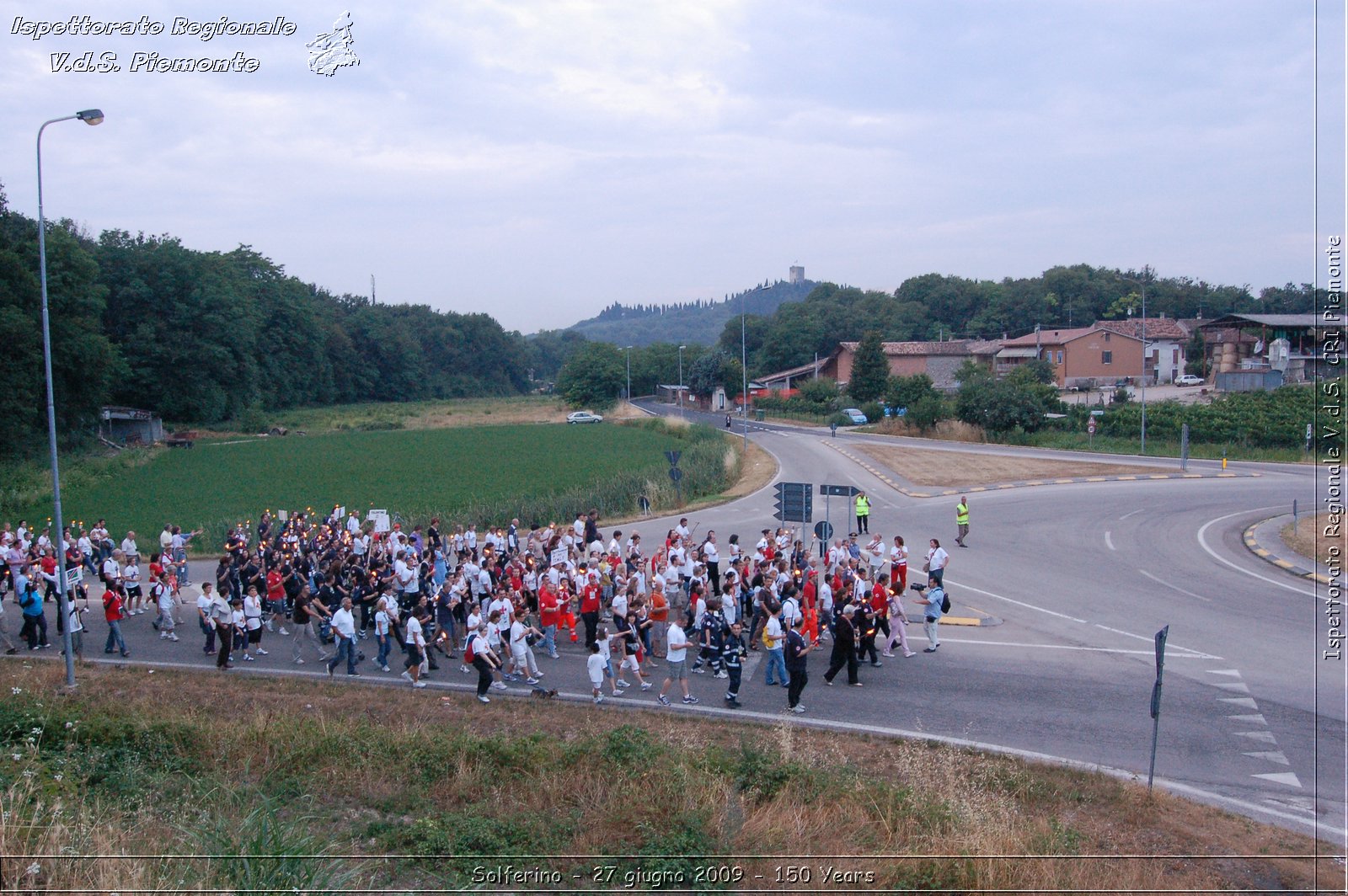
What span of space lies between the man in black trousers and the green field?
17.0 metres

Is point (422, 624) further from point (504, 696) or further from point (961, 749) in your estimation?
point (961, 749)

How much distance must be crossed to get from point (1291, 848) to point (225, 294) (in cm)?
8818

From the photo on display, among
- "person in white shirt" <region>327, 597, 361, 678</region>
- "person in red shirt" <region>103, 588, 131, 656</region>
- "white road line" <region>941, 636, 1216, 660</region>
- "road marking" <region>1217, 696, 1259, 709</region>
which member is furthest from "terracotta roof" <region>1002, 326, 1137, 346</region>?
"person in red shirt" <region>103, 588, 131, 656</region>

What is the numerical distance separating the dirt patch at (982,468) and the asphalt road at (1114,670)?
423 inches

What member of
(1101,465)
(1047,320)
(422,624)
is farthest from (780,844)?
(1047,320)

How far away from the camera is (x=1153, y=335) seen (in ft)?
257

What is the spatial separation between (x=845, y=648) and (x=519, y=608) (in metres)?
5.37

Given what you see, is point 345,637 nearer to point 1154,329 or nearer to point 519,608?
point 519,608

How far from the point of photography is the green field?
32.2m

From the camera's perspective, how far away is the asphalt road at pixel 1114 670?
10.9 m

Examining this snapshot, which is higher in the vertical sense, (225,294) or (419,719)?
(225,294)

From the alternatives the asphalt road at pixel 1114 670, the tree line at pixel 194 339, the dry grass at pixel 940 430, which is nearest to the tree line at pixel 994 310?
the dry grass at pixel 940 430

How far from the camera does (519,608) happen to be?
14820mm

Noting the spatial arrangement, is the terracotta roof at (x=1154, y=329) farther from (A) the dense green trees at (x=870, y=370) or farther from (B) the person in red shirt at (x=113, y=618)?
(B) the person in red shirt at (x=113, y=618)
